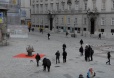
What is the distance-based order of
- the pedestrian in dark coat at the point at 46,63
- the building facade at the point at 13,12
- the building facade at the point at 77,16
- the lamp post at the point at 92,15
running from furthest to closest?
the lamp post at the point at 92,15
the building facade at the point at 77,16
the building facade at the point at 13,12
the pedestrian in dark coat at the point at 46,63

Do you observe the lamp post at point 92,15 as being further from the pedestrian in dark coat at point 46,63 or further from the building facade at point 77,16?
the pedestrian in dark coat at point 46,63

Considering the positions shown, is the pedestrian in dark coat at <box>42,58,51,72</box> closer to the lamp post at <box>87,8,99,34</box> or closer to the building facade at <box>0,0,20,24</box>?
the building facade at <box>0,0,20,24</box>

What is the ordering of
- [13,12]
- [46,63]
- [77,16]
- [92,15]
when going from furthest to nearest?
[77,16] < [92,15] < [13,12] < [46,63]

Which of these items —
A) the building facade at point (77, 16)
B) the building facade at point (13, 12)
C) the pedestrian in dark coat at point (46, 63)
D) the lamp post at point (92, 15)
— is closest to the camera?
the pedestrian in dark coat at point (46, 63)

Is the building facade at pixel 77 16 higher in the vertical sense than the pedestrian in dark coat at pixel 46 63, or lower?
higher

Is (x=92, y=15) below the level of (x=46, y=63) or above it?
above

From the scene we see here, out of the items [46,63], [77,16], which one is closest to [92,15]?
[77,16]

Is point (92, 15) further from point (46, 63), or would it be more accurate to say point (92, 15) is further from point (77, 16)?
point (46, 63)

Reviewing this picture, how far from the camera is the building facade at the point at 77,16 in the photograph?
56.6 meters

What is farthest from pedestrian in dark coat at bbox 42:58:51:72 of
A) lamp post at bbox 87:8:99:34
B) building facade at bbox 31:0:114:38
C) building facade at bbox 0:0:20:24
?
lamp post at bbox 87:8:99:34

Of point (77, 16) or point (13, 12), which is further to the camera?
point (77, 16)

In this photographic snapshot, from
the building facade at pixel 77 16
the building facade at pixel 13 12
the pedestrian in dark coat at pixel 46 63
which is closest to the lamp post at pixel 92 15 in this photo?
the building facade at pixel 77 16

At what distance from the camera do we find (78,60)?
2844 centimetres

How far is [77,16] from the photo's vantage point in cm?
6338
